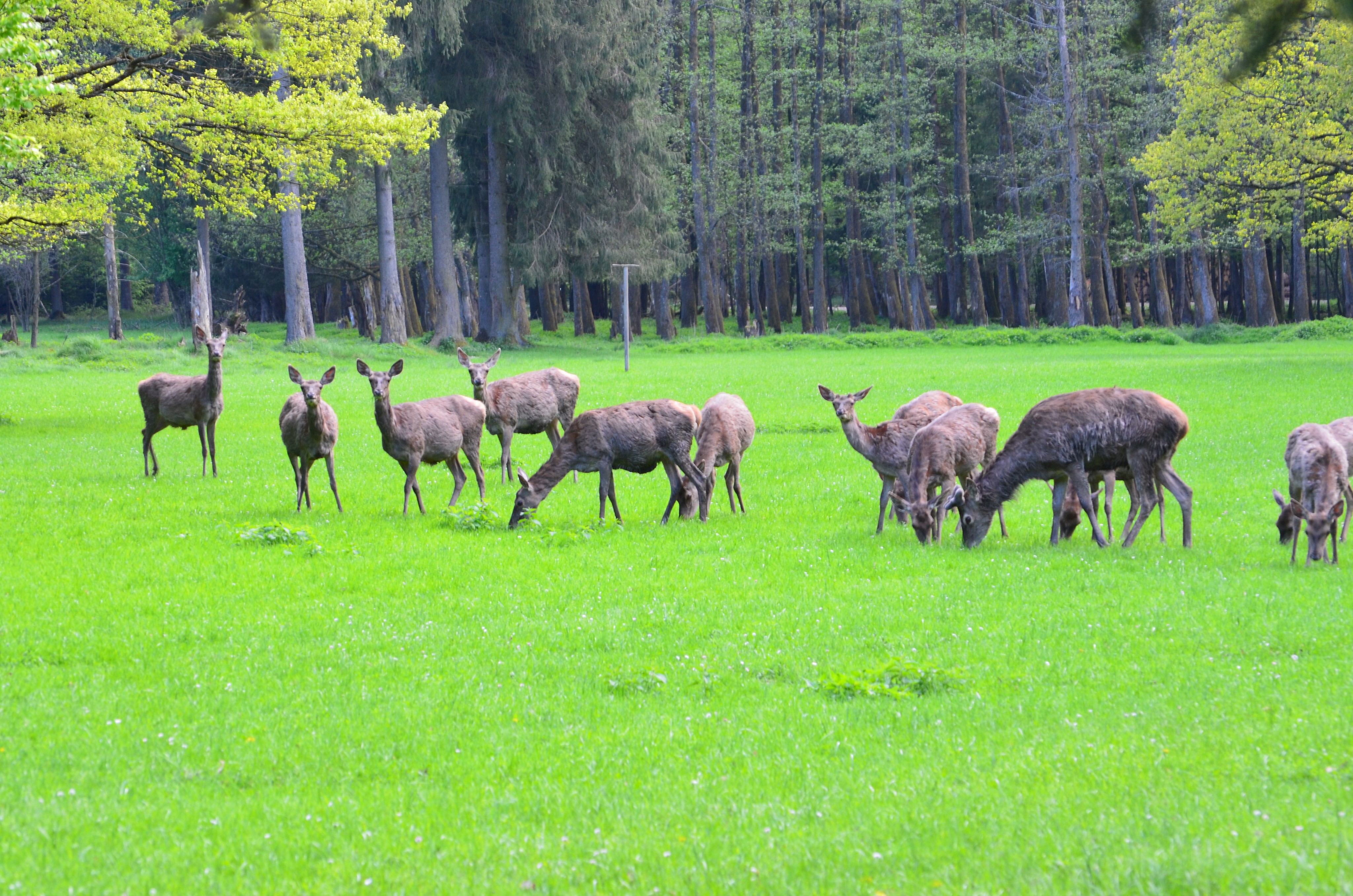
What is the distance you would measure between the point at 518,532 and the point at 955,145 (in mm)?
58801

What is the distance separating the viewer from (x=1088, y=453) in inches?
514

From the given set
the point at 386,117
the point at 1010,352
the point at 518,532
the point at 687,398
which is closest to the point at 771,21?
the point at 1010,352

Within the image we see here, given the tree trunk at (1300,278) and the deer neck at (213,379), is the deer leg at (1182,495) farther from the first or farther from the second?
the tree trunk at (1300,278)

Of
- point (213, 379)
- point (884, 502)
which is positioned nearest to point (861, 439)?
point (884, 502)

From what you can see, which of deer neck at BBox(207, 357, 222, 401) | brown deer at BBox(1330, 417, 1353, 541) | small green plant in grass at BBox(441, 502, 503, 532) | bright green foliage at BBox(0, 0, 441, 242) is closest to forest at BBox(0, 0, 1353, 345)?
bright green foliage at BBox(0, 0, 441, 242)

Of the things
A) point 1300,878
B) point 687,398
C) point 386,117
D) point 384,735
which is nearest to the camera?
point 1300,878

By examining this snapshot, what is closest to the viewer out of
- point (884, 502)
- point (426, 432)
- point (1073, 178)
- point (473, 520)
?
point (884, 502)

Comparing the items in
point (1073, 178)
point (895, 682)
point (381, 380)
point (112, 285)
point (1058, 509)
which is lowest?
point (895, 682)

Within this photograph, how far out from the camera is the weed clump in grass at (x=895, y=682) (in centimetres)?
787

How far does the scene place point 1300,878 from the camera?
501 centimetres

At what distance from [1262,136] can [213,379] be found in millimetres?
28683

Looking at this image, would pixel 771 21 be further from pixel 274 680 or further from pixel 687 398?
pixel 274 680

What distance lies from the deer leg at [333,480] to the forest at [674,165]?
5188mm

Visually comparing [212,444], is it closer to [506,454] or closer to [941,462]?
[506,454]
